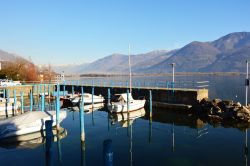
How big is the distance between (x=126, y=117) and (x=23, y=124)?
13981mm

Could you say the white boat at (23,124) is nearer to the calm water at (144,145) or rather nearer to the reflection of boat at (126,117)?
the calm water at (144,145)

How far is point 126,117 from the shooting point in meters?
33.2

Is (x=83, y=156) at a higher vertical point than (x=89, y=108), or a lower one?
lower

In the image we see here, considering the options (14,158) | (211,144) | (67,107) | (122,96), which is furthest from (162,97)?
(14,158)

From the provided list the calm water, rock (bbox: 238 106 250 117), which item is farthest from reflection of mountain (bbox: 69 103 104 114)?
rock (bbox: 238 106 250 117)

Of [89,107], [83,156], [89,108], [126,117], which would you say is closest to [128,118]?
[126,117]

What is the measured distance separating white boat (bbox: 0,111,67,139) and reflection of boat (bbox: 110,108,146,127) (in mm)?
9056

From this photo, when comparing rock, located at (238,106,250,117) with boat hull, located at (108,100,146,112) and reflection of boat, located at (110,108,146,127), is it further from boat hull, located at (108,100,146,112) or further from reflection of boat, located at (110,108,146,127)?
boat hull, located at (108,100,146,112)

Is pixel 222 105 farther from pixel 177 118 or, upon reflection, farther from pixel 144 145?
pixel 144 145

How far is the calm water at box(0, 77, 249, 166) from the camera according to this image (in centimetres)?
1830

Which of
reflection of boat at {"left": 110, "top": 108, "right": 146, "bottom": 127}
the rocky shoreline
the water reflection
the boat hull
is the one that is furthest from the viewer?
the boat hull

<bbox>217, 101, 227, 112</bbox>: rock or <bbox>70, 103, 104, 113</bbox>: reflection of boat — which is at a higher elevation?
<bbox>217, 101, 227, 112</bbox>: rock

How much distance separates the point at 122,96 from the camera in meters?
36.2

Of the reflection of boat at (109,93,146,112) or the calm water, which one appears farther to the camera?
the reflection of boat at (109,93,146,112)
